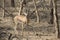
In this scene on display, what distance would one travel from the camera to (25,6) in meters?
2.38

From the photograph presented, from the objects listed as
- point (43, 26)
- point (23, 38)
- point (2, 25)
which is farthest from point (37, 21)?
point (2, 25)

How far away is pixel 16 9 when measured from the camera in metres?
2.39

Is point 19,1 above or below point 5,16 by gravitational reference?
above

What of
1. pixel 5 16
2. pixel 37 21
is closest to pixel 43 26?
pixel 37 21

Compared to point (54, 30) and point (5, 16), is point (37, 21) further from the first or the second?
point (5, 16)

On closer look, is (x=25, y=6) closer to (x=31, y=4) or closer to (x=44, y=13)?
(x=31, y=4)

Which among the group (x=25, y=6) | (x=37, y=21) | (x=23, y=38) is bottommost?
(x=23, y=38)

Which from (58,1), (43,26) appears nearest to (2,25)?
(43,26)

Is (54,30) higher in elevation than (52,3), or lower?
lower

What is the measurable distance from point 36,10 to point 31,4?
0.32ft

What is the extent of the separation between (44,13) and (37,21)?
11 centimetres

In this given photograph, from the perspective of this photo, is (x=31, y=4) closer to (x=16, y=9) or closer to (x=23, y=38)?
(x=16, y=9)

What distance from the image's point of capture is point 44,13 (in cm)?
234

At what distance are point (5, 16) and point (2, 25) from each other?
0.10 metres
